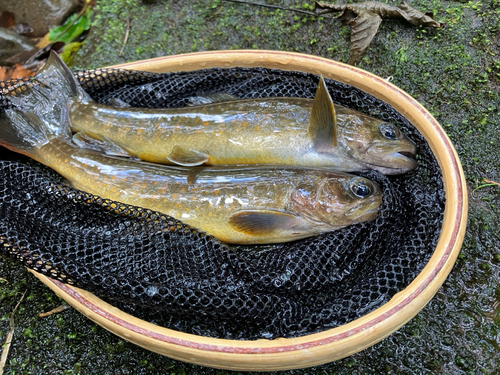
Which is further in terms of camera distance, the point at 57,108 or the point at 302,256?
the point at 57,108

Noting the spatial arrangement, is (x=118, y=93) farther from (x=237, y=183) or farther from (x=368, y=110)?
(x=368, y=110)

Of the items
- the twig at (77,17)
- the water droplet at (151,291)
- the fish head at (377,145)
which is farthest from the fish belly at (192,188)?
the twig at (77,17)

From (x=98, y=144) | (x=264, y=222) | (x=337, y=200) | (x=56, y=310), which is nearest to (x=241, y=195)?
(x=264, y=222)

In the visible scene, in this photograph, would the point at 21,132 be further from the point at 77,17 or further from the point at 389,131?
the point at 389,131

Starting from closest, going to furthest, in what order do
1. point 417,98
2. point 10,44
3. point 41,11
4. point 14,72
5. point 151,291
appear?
point 151,291 → point 417,98 → point 14,72 → point 10,44 → point 41,11

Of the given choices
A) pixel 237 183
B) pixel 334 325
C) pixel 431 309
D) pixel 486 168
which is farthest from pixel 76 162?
pixel 486 168

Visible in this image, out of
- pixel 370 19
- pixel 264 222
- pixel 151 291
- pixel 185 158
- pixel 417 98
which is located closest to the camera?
pixel 151 291
